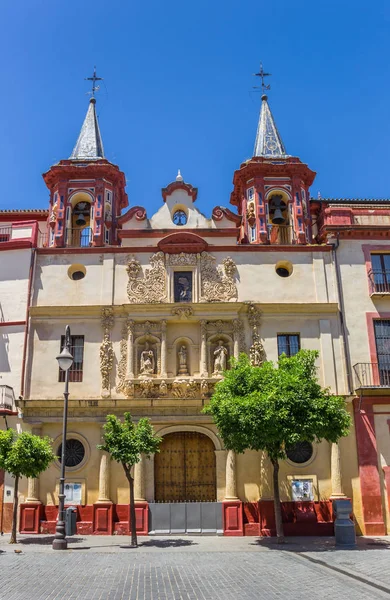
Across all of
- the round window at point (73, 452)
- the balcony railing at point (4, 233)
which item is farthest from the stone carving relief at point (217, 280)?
the balcony railing at point (4, 233)

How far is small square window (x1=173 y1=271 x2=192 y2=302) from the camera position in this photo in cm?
2445

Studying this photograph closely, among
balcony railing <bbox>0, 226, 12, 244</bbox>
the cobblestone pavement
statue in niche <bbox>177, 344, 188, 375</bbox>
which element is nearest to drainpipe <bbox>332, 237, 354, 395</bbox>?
statue in niche <bbox>177, 344, 188, 375</bbox>

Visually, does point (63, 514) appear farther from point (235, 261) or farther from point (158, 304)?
point (235, 261)

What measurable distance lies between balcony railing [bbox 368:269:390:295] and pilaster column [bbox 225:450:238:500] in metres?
→ 8.95

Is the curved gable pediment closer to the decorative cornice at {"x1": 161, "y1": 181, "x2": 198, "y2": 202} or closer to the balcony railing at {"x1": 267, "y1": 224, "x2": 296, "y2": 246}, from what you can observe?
the decorative cornice at {"x1": 161, "y1": 181, "x2": 198, "y2": 202}

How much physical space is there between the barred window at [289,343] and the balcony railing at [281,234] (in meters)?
4.47

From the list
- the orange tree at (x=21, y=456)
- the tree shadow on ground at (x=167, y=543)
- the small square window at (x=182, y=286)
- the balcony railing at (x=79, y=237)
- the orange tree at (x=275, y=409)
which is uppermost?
the balcony railing at (x=79, y=237)

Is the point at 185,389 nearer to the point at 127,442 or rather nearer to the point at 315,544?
the point at 127,442

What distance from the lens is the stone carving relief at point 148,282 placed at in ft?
79.5

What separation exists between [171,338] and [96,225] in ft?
20.4

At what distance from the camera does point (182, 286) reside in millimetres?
24656

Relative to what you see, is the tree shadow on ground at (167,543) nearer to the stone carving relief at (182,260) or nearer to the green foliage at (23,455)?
the green foliage at (23,455)

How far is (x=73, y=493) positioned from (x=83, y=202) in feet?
42.2

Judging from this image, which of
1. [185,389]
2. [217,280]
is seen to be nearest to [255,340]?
[217,280]
